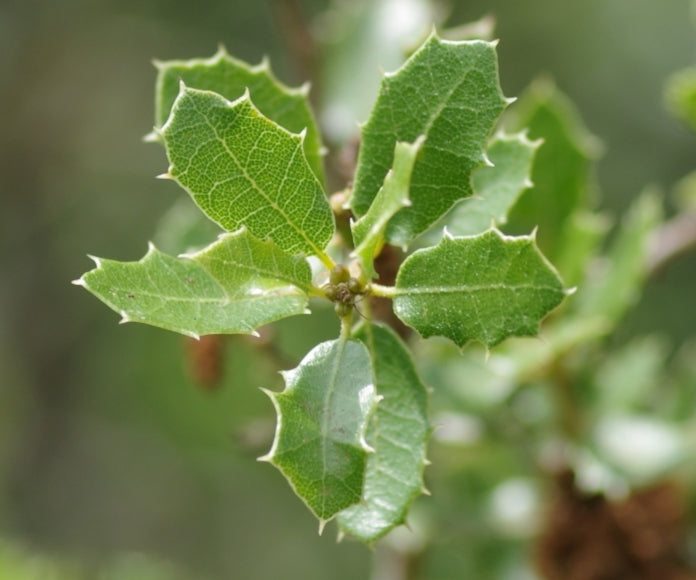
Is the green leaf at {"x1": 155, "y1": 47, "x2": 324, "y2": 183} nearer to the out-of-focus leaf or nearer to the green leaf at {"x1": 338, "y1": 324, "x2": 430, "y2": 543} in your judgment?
the green leaf at {"x1": 338, "y1": 324, "x2": 430, "y2": 543}

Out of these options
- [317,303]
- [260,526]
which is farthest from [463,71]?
[260,526]

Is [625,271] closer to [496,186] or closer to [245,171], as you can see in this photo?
[496,186]

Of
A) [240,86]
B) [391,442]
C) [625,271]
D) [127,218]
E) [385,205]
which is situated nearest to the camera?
[385,205]

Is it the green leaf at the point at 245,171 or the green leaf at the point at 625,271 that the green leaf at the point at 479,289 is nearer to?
the green leaf at the point at 245,171

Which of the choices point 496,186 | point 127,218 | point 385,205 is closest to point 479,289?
point 385,205

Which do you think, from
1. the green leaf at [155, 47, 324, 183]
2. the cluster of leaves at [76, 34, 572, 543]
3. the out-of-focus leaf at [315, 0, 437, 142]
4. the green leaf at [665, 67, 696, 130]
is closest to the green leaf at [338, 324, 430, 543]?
the cluster of leaves at [76, 34, 572, 543]
